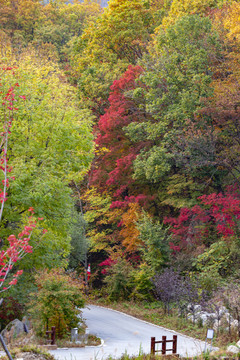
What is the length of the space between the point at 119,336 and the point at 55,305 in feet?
11.9

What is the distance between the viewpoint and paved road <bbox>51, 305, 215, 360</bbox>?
1287 centimetres

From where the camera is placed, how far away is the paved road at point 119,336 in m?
12.9

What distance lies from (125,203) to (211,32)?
1104 centimetres

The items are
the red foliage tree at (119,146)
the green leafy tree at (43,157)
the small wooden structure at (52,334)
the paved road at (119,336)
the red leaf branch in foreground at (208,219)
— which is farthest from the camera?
the red foliage tree at (119,146)

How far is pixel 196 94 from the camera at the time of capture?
938 inches

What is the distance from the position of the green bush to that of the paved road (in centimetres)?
129

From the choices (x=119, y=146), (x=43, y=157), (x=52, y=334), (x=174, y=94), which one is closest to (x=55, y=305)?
(x=52, y=334)

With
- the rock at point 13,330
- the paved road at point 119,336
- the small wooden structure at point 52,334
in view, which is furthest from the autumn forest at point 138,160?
the small wooden structure at point 52,334

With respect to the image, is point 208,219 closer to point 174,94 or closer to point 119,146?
point 174,94

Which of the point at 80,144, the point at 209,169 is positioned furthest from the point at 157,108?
the point at 80,144

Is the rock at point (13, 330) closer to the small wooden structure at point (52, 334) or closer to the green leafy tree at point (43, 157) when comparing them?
the small wooden structure at point (52, 334)

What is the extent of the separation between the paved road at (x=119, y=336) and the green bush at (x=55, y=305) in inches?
51.0

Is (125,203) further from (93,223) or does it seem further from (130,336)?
(130,336)

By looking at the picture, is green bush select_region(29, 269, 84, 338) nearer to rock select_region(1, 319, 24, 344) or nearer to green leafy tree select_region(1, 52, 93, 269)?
rock select_region(1, 319, 24, 344)
